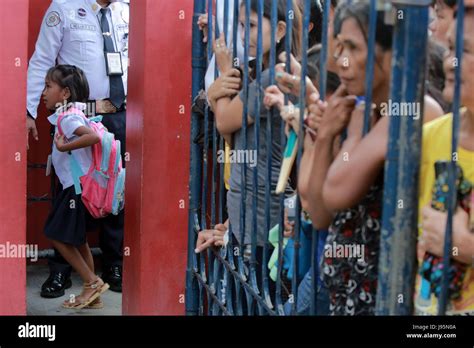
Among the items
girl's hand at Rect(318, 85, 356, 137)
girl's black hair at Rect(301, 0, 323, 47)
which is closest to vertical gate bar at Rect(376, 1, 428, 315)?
girl's hand at Rect(318, 85, 356, 137)

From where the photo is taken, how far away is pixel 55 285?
5.79m

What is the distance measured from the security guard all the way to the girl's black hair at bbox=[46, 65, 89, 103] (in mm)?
237

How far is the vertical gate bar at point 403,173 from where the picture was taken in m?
1.94

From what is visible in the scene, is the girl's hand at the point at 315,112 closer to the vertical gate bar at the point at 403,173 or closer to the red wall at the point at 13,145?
the vertical gate bar at the point at 403,173

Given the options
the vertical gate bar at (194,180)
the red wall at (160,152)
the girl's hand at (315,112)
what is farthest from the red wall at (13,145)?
the girl's hand at (315,112)

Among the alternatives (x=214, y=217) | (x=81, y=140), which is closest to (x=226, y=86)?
(x=214, y=217)

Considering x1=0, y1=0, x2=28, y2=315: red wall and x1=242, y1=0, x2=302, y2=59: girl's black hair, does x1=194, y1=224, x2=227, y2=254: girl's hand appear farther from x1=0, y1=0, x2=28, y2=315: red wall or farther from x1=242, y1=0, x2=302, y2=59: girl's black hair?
x1=0, y1=0, x2=28, y2=315: red wall

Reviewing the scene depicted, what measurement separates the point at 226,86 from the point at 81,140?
221 centimetres

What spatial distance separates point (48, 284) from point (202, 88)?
7.54ft

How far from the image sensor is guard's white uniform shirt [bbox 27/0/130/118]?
5.92 metres

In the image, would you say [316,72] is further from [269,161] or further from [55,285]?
[55,285]

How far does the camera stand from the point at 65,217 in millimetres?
5516

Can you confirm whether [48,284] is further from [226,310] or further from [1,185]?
[226,310]
